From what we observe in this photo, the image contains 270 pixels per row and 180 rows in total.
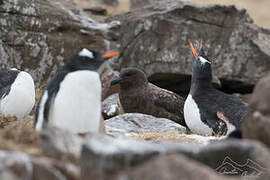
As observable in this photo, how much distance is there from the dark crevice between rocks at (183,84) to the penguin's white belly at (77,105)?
7.23 meters

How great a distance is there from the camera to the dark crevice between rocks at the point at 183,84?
13070mm

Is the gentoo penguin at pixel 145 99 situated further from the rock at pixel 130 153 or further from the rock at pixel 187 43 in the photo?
the rock at pixel 130 153

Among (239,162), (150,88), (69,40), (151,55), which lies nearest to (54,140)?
(239,162)

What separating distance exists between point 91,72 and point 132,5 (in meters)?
14.0

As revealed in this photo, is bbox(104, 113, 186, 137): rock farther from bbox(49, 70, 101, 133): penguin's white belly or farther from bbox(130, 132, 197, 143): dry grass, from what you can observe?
bbox(49, 70, 101, 133): penguin's white belly

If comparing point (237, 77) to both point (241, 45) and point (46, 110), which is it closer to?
point (241, 45)

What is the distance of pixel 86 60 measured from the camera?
20.1 feet

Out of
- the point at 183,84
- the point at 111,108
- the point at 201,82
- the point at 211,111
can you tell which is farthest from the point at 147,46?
the point at 211,111

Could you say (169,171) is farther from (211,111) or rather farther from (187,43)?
(187,43)

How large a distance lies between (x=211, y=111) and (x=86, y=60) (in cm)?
342

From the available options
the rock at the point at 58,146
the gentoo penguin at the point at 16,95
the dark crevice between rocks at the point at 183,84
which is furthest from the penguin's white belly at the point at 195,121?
the rock at the point at 58,146

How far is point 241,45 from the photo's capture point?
13.5 meters

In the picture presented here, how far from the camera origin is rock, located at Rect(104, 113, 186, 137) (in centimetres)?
873
